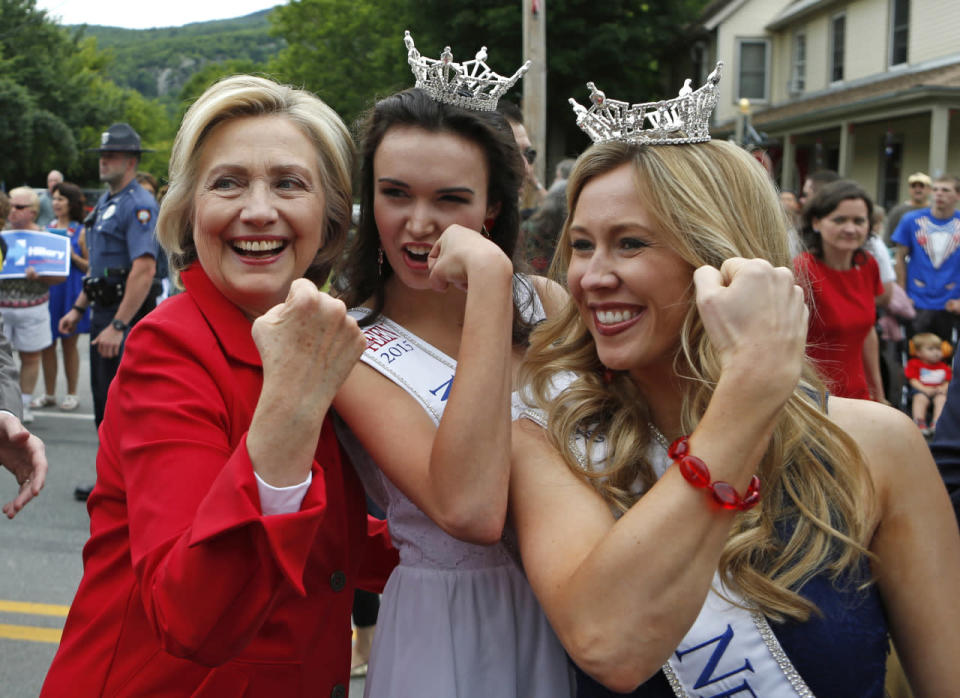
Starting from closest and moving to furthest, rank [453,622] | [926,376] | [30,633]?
[453,622]
[30,633]
[926,376]

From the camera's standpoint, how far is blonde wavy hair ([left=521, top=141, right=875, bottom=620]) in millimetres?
1682

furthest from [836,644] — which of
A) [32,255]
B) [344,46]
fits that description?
[344,46]

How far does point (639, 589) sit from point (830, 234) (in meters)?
4.20

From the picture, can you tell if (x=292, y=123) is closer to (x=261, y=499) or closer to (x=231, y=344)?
(x=231, y=344)

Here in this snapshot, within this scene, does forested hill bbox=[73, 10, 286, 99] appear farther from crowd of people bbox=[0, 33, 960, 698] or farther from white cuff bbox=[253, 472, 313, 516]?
white cuff bbox=[253, 472, 313, 516]

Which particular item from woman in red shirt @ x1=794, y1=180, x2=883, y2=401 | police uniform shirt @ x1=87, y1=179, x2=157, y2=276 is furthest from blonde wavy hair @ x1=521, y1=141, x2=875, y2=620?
police uniform shirt @ x1=87, y1=179, x2=157, y2=276

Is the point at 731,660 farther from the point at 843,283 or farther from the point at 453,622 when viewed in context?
the point at 843,283

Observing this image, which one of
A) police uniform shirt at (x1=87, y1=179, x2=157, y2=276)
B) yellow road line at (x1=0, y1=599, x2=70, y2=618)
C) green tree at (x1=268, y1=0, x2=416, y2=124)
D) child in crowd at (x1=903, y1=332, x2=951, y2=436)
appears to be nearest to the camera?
yellow road line at (x1=0, y1=599, x2=70, y2=618)

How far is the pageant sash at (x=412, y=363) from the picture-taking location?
Answer: 2.00m

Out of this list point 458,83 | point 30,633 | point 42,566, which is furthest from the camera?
point 42,566

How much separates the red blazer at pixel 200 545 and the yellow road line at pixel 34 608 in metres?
3.13

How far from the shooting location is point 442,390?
2.04 metres

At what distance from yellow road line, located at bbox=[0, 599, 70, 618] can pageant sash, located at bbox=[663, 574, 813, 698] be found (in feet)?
12.1

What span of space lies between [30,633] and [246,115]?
3.31 meters
